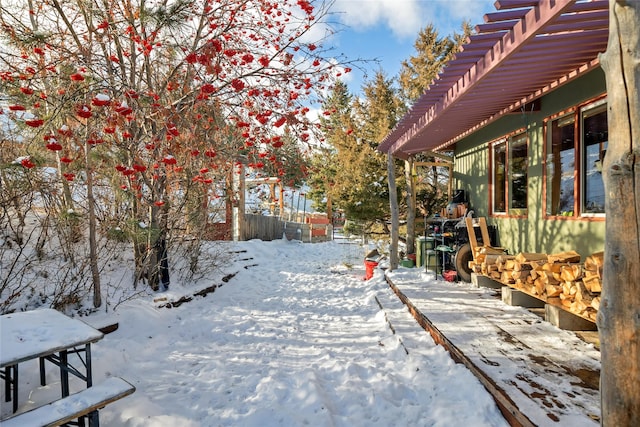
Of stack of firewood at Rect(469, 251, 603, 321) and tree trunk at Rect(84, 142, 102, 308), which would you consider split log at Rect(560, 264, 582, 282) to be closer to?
stack of firewood at Rect(469, 251, 603, 321)

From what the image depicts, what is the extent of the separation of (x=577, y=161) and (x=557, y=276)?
1.59 m

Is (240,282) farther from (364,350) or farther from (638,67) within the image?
(638,67)

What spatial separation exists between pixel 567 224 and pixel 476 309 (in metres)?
1.57

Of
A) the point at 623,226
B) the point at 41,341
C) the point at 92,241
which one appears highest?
the point at 623,226

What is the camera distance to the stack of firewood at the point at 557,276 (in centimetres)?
321

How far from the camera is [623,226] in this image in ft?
5.39

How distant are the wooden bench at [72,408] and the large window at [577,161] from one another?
15.9 feet

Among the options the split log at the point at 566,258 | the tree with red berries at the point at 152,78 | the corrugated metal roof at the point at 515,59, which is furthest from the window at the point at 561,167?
the tree with red berries at the point at 152,78

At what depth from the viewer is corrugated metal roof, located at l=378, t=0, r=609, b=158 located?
260 cm

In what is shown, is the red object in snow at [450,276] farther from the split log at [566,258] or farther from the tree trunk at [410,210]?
the tree trunk at [410,210]

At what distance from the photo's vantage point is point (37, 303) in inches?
160

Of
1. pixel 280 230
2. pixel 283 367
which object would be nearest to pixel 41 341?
pixel 283 367

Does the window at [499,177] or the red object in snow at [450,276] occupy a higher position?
the window at [499,177]

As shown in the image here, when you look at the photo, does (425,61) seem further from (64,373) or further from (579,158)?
(64,373)
